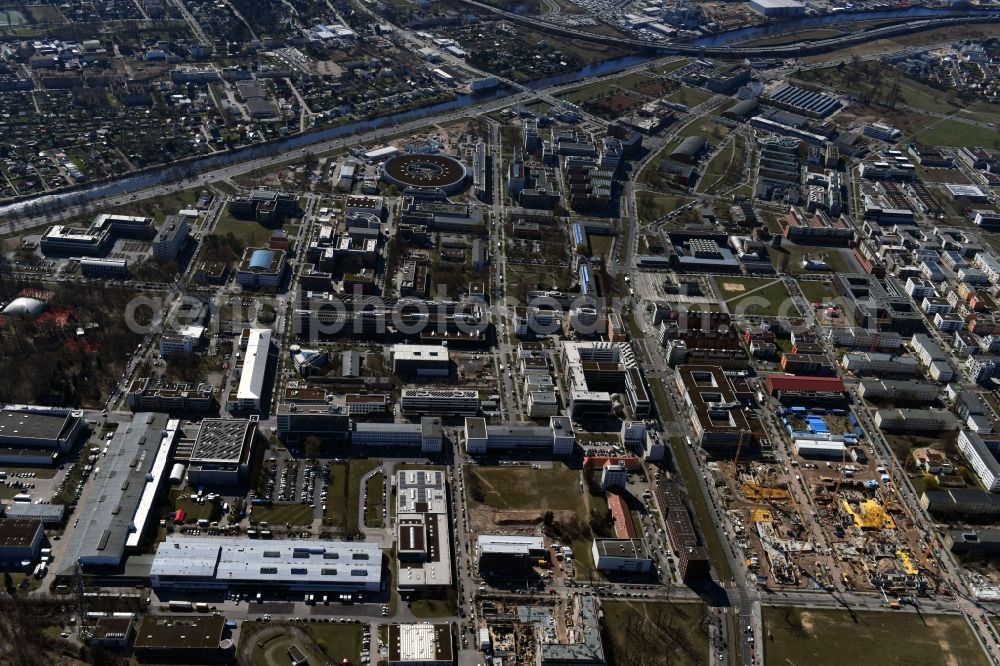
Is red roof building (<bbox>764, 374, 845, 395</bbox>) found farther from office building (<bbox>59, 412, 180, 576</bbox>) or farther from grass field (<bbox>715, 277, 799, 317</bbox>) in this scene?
office building (<bbox>59, 412, 180, 576</bbox>)

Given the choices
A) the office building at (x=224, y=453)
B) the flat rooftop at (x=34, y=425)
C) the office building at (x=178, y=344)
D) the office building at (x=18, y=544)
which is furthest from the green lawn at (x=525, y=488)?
the flat rooftop at (x=34, y=425)

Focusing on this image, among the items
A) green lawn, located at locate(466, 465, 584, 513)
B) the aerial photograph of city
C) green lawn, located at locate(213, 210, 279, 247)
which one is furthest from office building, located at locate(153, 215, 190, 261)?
green lawn, located at locate(466, 465, 584, 513)

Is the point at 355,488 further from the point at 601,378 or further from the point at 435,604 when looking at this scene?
the point at 601,378

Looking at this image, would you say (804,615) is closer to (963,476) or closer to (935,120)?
(963,476)

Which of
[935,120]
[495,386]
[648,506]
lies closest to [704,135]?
[935,120]

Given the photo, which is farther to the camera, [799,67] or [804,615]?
[799,67]

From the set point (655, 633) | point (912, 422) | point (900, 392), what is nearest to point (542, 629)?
point (655, 633)

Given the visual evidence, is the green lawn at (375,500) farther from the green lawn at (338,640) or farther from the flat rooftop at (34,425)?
the flat rooftop at (34,425)
